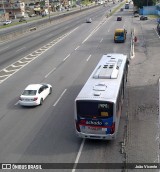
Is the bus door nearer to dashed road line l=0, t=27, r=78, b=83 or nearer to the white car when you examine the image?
the white car

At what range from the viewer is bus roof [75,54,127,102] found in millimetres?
16609

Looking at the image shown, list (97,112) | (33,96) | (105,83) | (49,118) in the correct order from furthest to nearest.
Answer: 1. (33,96)
2. (49,118)
3. (105,83)
4. (97,112)

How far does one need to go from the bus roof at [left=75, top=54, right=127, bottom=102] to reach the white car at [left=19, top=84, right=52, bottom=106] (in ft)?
17.4

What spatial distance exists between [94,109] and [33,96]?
780 cm

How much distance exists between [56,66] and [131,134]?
63.9ft

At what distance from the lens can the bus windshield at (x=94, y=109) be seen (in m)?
16.3

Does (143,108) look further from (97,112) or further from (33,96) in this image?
(33,96)

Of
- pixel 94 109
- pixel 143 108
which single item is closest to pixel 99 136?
pixel 94 109

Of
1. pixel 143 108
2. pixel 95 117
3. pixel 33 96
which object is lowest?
pixel 143 108

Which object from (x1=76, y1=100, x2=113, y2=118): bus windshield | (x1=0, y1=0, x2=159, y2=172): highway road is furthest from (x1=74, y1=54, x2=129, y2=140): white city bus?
(x1=0, y1=0, x2=159, y2=172): highway road

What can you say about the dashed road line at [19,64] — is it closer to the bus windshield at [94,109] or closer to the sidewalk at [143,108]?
the sidewalk at [143,108]

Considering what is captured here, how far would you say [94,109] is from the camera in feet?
54.1

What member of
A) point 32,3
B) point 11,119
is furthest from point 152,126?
point 32,3

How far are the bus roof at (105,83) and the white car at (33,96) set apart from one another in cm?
529
